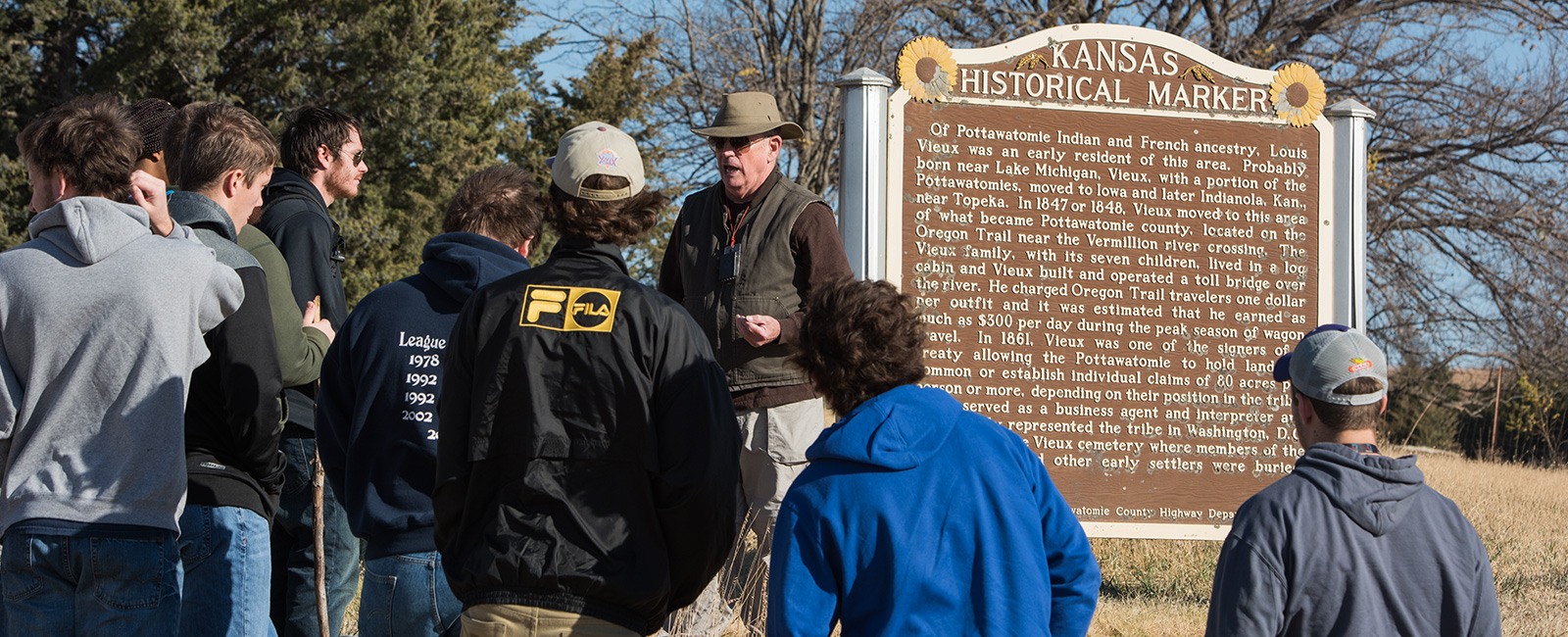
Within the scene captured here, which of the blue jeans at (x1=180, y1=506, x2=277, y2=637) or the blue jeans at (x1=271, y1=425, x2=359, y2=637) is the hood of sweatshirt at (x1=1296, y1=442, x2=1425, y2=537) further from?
the blue jeans at (x1=271, y1=425, x2=359, y2=637)

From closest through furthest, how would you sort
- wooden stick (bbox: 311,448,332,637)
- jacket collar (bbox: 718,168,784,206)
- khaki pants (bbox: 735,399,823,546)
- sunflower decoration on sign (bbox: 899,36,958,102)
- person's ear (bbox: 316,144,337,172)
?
wooden stick (bbox: 311,448,332,637) → person's ear (bbox: 316,144,337,172) → khaki pants (bbox: 735,399,823,546) → jacket collar (bbox: 718,168,784,206) → sunflower decoration on sign (bbox: 899,36,958,102)

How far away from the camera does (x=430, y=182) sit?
1742 centimetres

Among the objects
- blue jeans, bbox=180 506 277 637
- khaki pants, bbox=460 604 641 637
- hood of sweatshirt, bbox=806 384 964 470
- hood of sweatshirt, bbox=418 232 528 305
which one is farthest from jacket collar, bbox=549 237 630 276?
blue jeans, bbox=180 506 277 637

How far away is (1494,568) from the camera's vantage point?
688cm

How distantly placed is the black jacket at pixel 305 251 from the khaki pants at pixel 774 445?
1.38 m

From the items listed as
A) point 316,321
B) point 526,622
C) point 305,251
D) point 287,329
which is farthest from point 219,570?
point 305,251

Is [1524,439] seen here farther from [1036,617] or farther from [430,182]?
[1036,617]

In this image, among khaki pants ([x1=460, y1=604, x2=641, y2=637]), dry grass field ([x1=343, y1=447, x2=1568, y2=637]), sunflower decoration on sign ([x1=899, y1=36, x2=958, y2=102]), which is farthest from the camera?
dry grass field ([x1=343, y1=447, x2=1568, y2=637])

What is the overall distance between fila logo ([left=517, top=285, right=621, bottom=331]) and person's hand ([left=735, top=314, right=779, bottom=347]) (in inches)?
63.4

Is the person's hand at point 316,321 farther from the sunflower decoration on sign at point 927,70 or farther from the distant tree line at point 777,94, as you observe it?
the distant tree line at point 777,94

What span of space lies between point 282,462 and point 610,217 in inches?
45.9

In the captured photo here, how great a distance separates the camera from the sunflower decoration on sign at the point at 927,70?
16.7ft

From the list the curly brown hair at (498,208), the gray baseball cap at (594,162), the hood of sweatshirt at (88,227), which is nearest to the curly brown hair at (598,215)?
the gray baseball cap at (594,162)

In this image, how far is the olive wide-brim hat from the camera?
13.6ft
